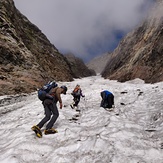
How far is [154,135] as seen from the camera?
25.4ft

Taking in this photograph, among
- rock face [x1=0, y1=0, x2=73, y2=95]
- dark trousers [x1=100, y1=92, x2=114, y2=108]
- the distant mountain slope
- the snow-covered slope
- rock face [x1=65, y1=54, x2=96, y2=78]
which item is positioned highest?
the distant mountain slope

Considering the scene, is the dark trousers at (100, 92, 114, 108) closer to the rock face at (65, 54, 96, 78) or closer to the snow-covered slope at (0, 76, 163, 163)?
the snow-covered slope at (0, 76, 163, 163)

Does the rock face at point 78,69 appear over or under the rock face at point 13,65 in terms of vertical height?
over

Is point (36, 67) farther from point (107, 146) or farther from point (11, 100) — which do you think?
point (107, 146)

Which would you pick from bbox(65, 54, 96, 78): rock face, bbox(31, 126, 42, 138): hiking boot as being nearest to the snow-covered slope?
bbox(31, 126, 42, 138): hiking boot

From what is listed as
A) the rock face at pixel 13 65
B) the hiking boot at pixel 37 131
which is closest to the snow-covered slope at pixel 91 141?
the hiking boot at pixel 37 131

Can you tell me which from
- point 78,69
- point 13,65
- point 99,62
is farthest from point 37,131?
point 99,62

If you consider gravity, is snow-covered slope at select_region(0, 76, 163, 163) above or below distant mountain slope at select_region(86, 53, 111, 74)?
below

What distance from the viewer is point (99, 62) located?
15125cm

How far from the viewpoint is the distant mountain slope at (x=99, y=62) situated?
143625 millimetres

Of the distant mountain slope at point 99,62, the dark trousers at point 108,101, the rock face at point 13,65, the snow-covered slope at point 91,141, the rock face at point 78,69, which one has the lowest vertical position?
the snow-covered slope at point 91,141

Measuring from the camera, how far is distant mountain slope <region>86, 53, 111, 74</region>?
143625mm

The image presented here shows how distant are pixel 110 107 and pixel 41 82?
15116 mm

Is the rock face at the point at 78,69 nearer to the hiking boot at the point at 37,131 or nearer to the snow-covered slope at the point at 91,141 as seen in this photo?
the snow-covered slope at the point at 91,141
